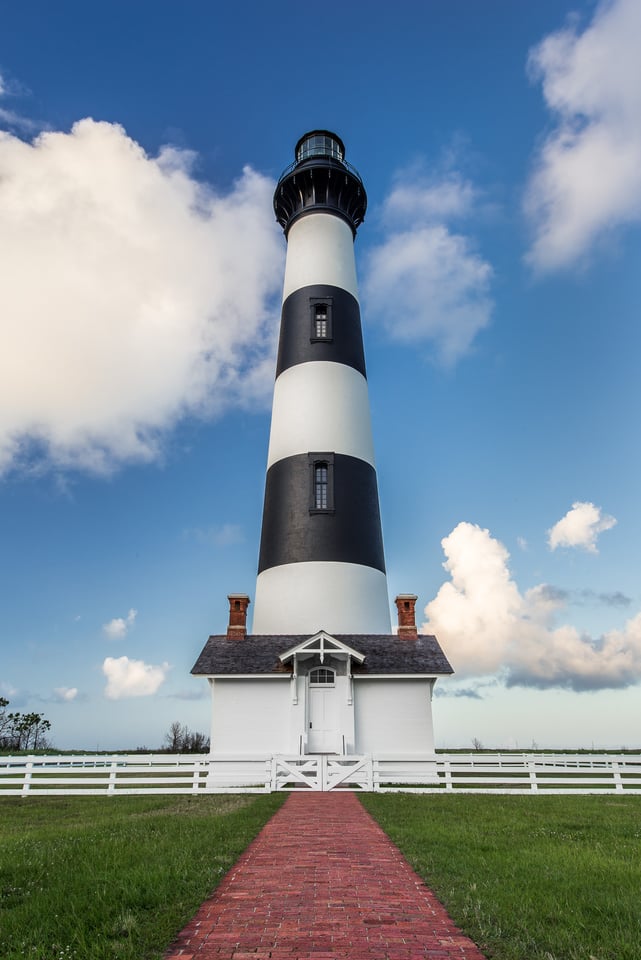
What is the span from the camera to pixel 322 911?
528 centimetres

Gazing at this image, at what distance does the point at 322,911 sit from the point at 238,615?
55.5 feet

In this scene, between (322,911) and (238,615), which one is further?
(238,615)

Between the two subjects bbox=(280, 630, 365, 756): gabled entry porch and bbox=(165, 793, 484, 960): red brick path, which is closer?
bbox=(165, 793, 484, 960): red brick path

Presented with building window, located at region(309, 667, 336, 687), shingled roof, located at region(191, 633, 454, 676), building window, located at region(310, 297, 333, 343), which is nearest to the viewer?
shingled roof, located at region(191, 633, 454, 676)

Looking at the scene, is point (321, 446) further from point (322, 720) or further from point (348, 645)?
point (322, 720)

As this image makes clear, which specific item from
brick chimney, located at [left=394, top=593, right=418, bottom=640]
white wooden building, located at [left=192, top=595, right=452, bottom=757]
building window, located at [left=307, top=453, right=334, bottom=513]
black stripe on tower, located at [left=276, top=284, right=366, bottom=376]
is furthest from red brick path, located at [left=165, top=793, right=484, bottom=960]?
black stripe on tower, located at [left=276, top=284, right=366, bottom=376]

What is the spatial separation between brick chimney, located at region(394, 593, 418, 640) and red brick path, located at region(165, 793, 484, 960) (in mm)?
12968

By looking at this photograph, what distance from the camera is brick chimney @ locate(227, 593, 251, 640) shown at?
70.8ft

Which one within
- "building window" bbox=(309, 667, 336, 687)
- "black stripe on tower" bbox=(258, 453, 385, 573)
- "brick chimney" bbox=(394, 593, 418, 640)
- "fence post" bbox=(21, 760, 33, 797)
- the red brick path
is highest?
"black stripe on tower" bbox=(258, 453, 385, 573)

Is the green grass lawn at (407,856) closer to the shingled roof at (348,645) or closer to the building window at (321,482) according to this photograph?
the shingled roof at (348,645)

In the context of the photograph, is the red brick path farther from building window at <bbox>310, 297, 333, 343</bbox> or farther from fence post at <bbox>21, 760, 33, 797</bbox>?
building window at <bbox>310, 297, 333, 343</bbox>

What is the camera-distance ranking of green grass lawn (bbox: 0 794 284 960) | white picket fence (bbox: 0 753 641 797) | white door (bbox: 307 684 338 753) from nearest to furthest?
green grass lawn (bbox: 0 794 284 960) < white picket fence (bbox: 0 753 641 797) < white door (bbox: 307 684 338 753)

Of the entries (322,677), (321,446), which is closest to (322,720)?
(322,677)

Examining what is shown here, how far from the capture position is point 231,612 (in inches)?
866
